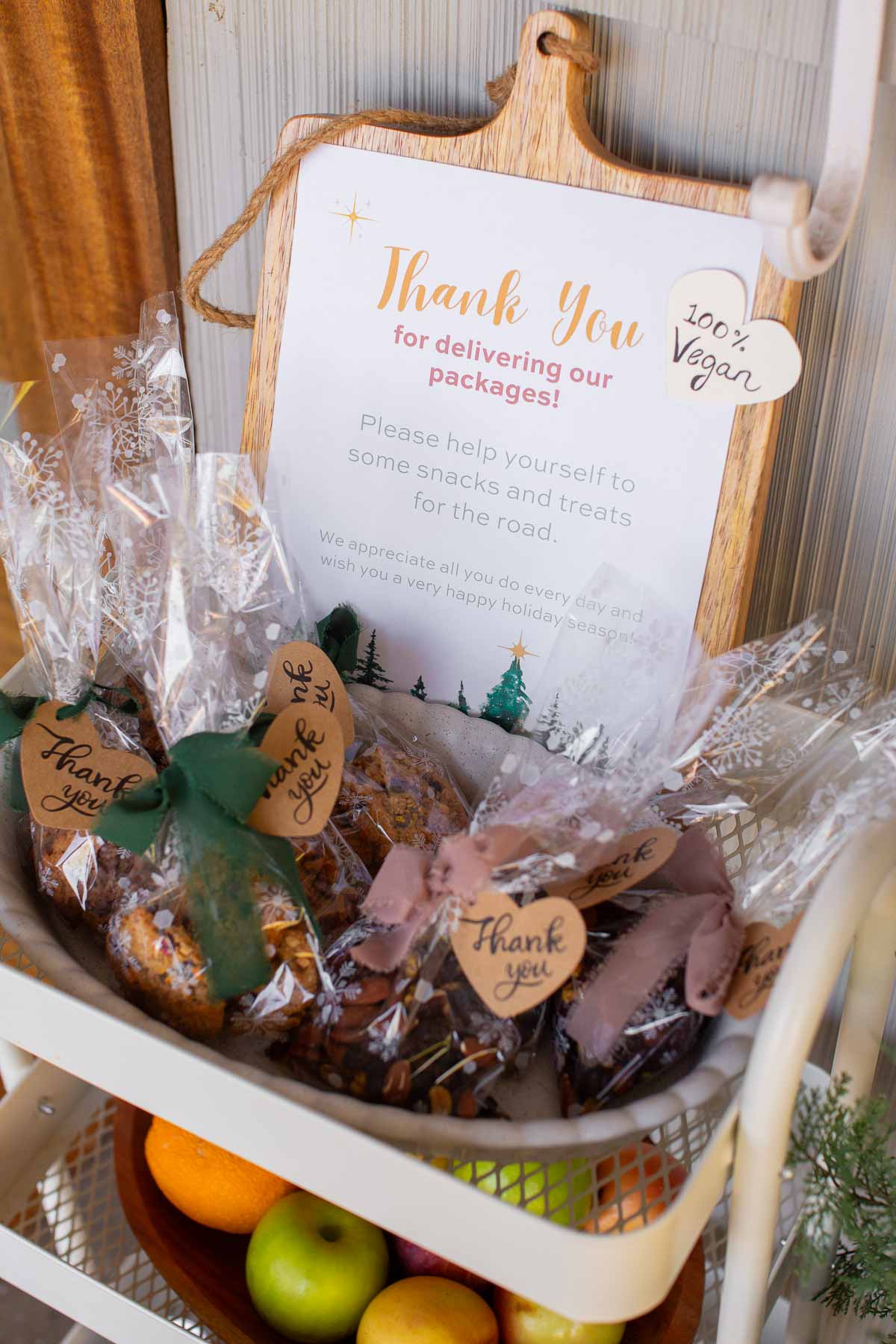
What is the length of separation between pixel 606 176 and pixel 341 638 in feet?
1.22

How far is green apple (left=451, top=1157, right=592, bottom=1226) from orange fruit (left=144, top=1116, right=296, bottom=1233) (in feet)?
0.52

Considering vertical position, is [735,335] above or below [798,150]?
below

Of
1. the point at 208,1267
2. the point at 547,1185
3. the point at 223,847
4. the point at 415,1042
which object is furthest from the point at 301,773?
the point at 208,1267

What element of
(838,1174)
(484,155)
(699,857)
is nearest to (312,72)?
(484,155)

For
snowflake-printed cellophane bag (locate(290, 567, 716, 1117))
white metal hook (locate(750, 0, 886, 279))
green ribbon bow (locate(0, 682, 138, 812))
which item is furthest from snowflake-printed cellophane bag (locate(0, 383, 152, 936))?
white metal hook (locate(750, 0, 886, 279))

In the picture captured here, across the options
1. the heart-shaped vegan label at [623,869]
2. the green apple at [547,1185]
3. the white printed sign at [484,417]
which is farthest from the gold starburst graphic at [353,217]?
the green apple at [547,1185]

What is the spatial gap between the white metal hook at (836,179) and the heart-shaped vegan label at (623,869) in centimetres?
34

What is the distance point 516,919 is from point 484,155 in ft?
1.68

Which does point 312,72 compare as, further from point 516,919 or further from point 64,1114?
point 64,1114

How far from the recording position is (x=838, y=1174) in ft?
2.02

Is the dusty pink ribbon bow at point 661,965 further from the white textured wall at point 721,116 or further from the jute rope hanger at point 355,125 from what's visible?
the jute rope hanger at point 355,125

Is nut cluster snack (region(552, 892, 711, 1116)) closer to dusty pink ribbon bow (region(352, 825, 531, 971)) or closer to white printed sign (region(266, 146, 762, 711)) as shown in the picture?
dusty pink ribbon bow (region(352, 825, 531, 971))

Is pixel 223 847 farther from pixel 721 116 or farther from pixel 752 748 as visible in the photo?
pixel 721 116

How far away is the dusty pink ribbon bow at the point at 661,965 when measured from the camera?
0.58 metres
